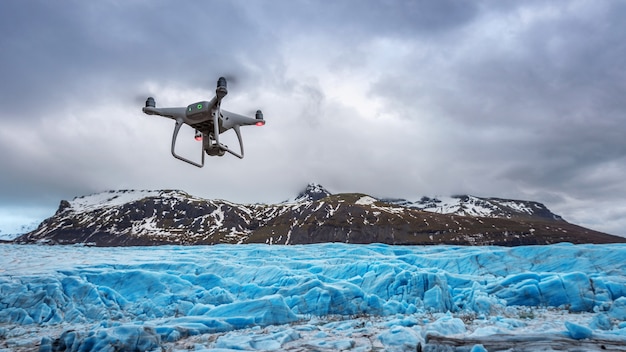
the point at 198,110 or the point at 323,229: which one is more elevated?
the point at 323,229

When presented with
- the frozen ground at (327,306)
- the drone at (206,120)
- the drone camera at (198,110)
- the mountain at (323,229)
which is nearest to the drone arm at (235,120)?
the drone at (206,120)

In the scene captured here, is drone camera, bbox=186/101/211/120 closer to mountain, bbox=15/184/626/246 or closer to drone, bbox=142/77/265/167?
drone, bbox=142/77/265/167

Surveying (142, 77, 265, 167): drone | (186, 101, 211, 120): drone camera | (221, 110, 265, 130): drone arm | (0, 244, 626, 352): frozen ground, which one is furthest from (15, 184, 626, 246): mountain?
(186, 101, 211, 120): drone camera

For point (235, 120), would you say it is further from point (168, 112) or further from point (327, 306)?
point (327, 306)

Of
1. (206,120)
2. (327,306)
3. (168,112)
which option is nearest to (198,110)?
(206,120)

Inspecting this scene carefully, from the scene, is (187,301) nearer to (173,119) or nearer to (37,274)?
(37,274)

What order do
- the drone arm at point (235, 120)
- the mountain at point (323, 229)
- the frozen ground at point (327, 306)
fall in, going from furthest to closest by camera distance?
the mountain at point (323, 229) → the drone arm at point (235, 120) → the frozen ground at point (327, 306)

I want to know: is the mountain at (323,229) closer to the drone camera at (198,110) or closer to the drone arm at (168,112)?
the drone arm at (168,112)
